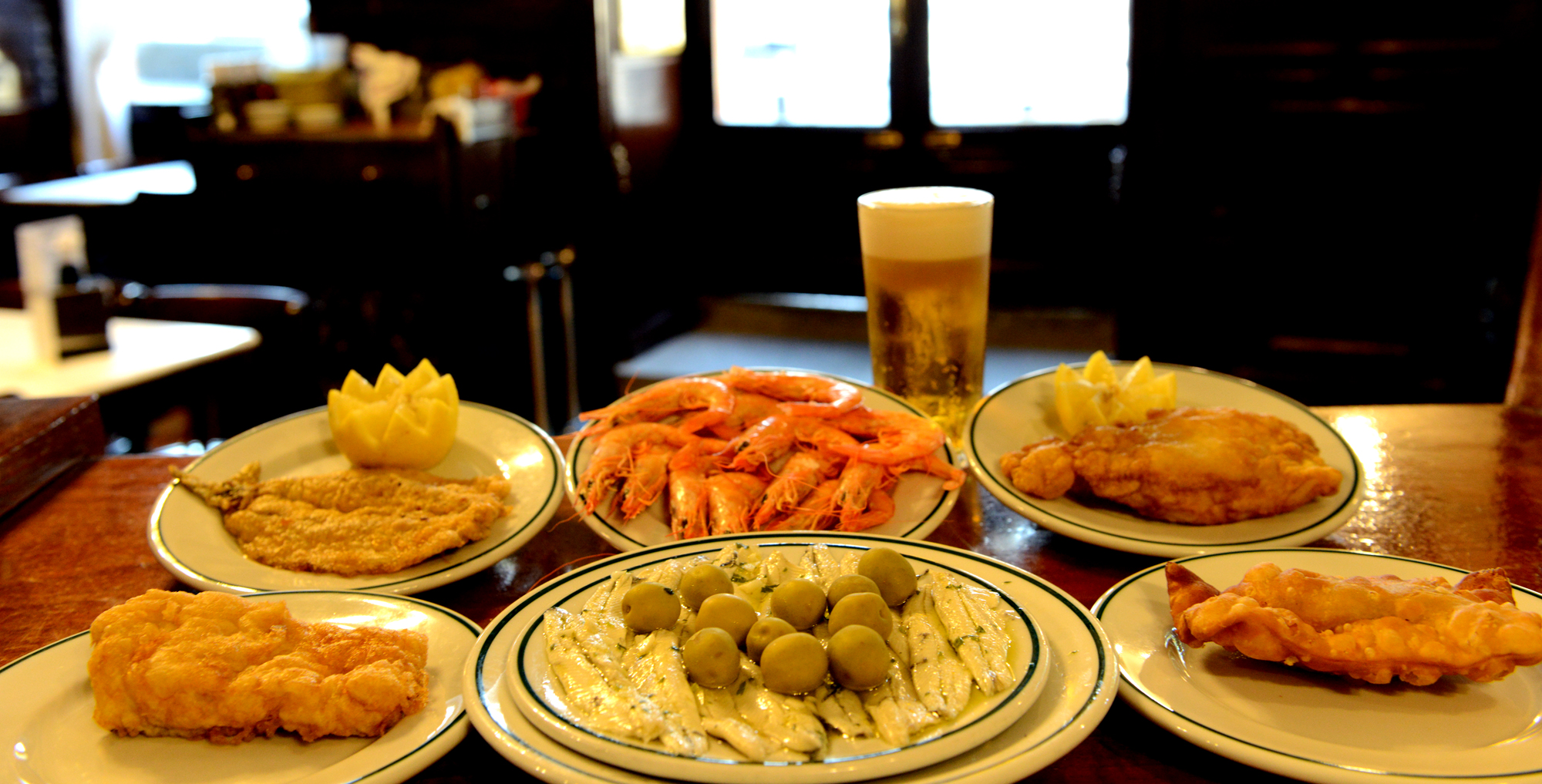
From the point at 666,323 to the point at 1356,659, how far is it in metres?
5.50

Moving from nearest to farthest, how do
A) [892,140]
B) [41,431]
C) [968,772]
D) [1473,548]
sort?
[968,772] < [1473,548] < [41,431] < [892,140]

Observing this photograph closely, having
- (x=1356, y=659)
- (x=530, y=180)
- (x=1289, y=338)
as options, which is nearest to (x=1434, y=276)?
(x=1289, y=338)

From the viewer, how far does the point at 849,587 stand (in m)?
0.96

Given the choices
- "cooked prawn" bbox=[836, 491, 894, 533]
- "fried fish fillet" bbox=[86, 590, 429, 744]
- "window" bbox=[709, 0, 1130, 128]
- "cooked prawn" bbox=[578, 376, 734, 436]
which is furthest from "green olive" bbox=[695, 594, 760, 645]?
"window" bbox=[709, 0, 1130, 128]

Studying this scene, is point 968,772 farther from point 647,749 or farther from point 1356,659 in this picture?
point 1356,659

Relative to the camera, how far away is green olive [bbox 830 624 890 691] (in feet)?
2.81

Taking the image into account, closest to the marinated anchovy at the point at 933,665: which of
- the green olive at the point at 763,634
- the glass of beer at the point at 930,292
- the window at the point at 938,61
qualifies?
the green olive at the point at 763,634

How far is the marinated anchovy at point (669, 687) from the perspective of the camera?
30.7 inches

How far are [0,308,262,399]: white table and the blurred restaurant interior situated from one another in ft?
1.20

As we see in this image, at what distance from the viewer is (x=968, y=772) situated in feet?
2.49

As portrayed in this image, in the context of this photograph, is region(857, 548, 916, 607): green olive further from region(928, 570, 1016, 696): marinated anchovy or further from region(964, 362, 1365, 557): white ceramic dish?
region(964, 362, 1365, 557): white ceramic dish

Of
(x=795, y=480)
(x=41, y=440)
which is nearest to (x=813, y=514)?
(x=795, y=480)

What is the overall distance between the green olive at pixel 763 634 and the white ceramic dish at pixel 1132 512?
460mm

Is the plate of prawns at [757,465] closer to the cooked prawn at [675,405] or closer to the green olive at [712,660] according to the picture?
the cooked prawn at [675,405]
